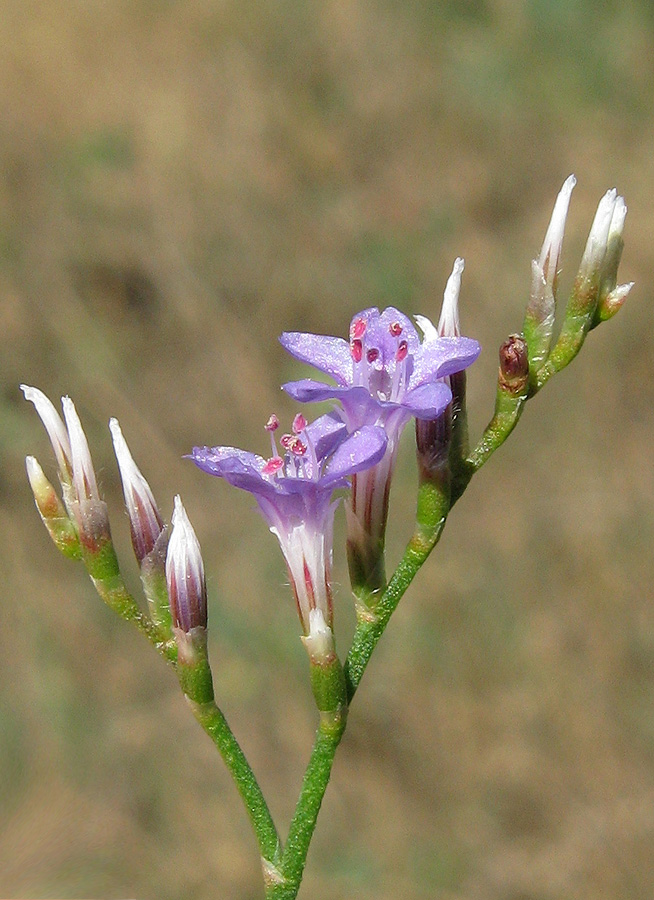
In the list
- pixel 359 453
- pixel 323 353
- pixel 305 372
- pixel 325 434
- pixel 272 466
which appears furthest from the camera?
pixel 305 372

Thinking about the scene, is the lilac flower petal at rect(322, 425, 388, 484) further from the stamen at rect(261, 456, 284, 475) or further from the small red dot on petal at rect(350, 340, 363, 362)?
the small red dot on petal at rect(350, 340, 363, 362)

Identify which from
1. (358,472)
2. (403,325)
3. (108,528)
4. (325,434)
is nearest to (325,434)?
(325,434)

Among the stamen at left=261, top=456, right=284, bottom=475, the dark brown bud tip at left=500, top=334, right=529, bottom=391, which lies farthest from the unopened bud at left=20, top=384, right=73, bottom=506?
the dark brown bud tip at left=500, top=334, right=529, bottom=391

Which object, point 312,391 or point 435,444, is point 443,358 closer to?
point 435,444

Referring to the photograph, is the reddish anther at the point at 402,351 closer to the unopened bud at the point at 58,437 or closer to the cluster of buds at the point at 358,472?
the cluster of buds at the point at 358,472

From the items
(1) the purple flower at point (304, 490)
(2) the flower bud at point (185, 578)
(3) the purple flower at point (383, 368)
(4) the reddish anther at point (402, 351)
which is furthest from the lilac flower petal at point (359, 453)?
(2) the flower bud at point (185, 578)

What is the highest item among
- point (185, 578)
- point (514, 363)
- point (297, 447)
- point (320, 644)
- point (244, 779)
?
point (514, 363)
